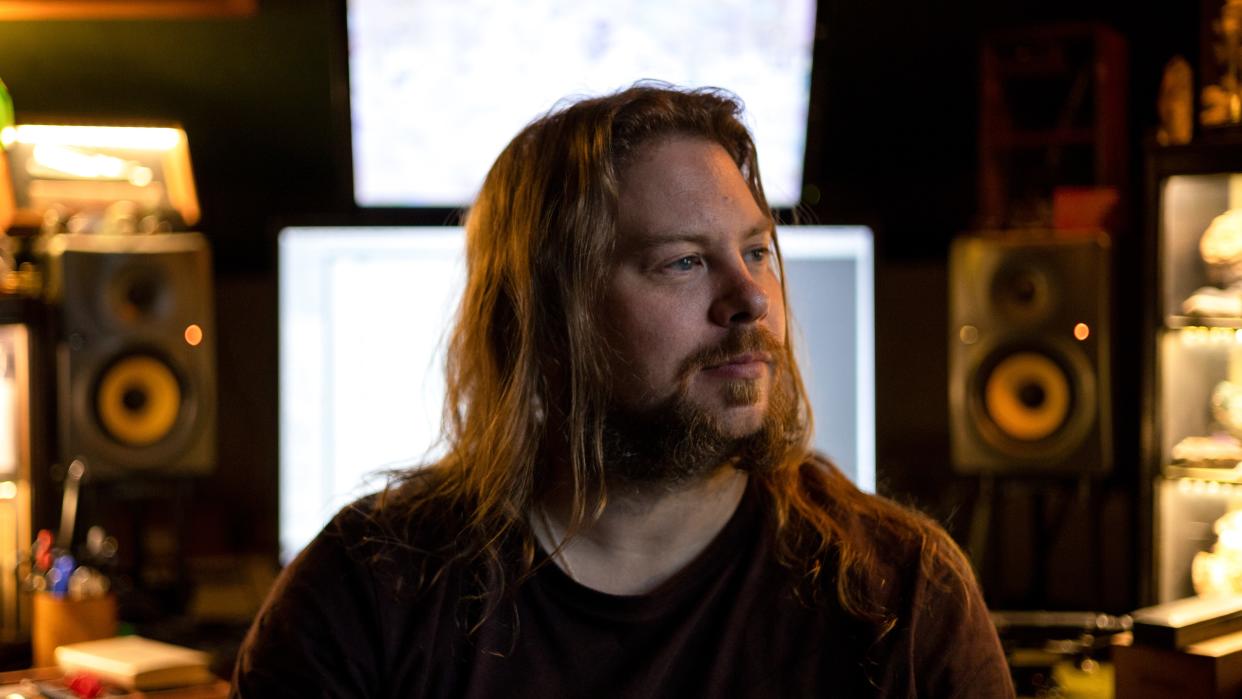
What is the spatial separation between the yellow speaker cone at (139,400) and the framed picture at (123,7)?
743 mm

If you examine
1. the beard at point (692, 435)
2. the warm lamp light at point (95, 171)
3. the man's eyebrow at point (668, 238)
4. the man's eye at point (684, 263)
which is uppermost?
the warm lamp light at point (95, 171)

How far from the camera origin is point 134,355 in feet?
7.50

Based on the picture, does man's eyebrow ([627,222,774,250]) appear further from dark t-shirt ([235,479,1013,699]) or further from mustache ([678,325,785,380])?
dark t-shirt ([235,479,1013,699])

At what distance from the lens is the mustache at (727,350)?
1186mm

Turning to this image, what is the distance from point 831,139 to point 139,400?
87.4 inches

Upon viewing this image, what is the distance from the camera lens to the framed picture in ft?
8.27

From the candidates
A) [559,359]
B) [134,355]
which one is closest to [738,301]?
[559,359]

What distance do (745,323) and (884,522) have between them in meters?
0.28

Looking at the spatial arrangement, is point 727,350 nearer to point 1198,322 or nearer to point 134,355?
point 1198,322

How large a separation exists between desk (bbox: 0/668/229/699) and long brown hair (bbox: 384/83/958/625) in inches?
13.0

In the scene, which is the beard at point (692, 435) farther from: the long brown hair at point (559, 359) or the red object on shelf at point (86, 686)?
the red object on shelf at point (86, 686)

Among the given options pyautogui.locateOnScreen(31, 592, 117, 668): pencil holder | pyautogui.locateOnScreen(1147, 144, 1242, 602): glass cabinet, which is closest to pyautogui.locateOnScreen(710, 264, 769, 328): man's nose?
pyautogui.locateOnScreen(31, 592, 117, 668): pencil holder

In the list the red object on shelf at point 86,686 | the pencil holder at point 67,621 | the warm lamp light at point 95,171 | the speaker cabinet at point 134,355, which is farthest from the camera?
the warm lamp light at point 95,171

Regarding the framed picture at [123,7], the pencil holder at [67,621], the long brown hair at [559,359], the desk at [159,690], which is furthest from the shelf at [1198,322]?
the framed picture at [123,7]
